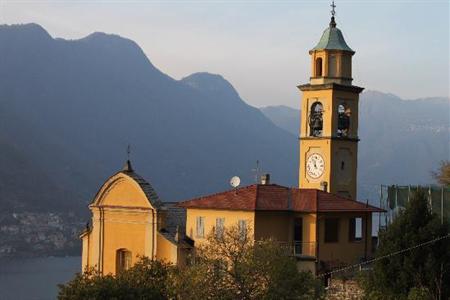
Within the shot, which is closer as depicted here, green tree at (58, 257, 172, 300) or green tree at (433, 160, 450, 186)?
green tree at (58, 257, 172, 300)

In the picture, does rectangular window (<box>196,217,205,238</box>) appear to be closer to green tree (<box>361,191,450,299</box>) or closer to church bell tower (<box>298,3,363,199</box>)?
church bell tower (<box>298,3,363,199</box>)

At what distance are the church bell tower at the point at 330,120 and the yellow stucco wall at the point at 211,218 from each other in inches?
307

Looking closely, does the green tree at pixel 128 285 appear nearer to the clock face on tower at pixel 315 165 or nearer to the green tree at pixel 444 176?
the clock face on tower at pixel 315 165

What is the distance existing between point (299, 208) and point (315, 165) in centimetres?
788

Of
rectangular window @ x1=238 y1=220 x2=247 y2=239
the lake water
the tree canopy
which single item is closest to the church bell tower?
rectangular window @ x1=238 y1=220 x2=247 y2=239

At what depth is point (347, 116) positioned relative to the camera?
51062mm

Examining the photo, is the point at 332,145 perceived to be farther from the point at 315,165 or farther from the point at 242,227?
the point at 242,227

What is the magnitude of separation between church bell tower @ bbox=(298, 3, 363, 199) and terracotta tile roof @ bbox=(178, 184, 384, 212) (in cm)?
588

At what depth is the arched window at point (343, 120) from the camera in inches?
2003

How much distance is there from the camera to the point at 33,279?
158 m

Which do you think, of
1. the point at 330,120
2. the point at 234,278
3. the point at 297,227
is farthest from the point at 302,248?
the point at 330,120

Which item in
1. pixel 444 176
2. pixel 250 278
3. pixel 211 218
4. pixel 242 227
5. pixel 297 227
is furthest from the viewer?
pixel 444 176

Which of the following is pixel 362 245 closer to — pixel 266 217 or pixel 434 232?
pixel 266 217

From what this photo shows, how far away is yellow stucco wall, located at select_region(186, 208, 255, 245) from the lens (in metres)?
42.6
